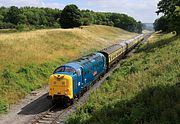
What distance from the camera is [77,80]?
2561 centimetres

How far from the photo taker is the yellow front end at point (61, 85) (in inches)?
953

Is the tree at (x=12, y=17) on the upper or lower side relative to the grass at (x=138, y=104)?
upper

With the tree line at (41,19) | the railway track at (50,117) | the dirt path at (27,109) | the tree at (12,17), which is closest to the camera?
the railway track at (50,117)

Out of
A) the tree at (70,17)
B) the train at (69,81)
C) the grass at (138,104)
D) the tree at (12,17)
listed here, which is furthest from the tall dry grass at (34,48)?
the tree at (12,17)

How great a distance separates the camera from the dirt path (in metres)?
22.3

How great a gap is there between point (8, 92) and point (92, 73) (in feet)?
25.9

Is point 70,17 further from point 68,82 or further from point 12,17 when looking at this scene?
point 68,82

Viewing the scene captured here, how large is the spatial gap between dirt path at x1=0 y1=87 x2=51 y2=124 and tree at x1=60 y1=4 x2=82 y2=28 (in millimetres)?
65903

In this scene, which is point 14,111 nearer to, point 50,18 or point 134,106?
point 134,106

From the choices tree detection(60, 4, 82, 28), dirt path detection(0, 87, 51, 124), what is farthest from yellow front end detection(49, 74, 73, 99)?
tree detection(60, 4, 82, 28)

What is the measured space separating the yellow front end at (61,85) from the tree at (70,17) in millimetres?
70462

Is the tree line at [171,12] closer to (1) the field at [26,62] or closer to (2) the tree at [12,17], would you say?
(1) the field at [26,62]

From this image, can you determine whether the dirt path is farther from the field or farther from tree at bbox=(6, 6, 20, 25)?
tree at bbox=(6, 6, 20, 25)

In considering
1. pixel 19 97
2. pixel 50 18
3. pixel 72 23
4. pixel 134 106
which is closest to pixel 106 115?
pixel 134 106
